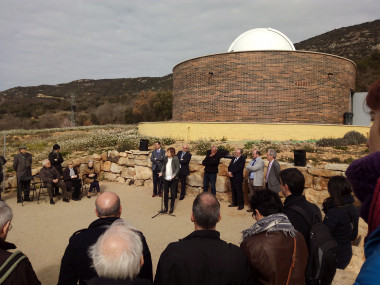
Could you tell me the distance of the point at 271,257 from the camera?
Result: 2059 millimetres

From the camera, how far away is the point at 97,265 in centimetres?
168

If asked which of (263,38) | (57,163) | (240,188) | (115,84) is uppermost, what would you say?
(115,84)

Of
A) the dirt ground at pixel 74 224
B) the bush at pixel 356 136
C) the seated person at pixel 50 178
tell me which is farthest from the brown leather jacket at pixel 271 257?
the bush at pixel 356 136

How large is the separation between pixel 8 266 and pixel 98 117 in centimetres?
4592

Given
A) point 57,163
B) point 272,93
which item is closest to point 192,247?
point 57,163

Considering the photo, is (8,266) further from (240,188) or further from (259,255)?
(240,188)

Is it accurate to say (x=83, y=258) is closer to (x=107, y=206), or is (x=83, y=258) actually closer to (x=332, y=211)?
(x=107, y=206)

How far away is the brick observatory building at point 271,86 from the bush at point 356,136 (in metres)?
3.01

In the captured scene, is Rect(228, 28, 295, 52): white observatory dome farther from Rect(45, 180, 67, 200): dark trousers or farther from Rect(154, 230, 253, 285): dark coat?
Rect(154, 230, 253, 285): dark coat

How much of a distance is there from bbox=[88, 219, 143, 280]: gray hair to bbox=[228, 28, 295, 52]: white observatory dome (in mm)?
19240

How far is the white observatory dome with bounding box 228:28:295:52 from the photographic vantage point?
1934cm

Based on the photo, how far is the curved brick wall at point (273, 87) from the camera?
55.7 ft

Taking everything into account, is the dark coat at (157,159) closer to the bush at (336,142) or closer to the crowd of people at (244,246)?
the crowd of people at (244,246)

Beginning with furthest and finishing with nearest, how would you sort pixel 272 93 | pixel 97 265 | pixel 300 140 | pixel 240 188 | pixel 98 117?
1. pixel 98 117
2. pixel 272 93
3. pixel 300 140
4. pixel 240 188
5. pixel 97 265
